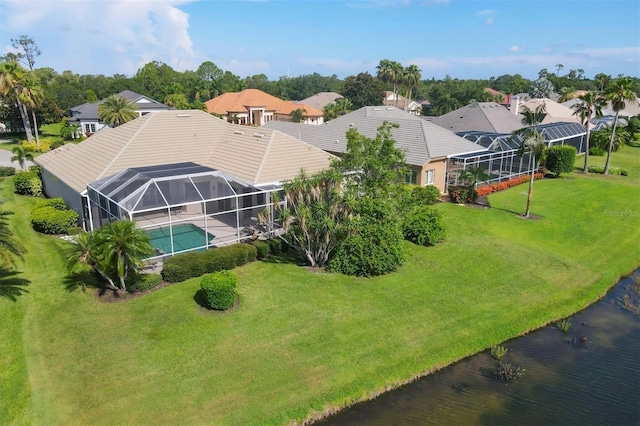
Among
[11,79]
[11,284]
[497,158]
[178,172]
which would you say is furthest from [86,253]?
[11,79]

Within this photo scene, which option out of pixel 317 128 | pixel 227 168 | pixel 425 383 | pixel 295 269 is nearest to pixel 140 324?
pixel 295 269

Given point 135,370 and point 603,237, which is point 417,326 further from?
point 603,237

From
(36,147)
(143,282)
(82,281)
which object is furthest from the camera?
(36,147)

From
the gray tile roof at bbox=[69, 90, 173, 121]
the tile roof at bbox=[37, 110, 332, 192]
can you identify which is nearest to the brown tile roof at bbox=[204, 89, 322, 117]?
the gray tile roof at bbox=[69, 90, 173, 121]

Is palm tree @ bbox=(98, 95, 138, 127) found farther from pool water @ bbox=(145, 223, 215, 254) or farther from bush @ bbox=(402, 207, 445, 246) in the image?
bush @ bbox=(402, 207, 445, 246)

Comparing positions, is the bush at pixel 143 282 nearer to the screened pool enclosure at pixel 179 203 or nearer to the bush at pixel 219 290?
the screened pool enclosure at pixel 179 203

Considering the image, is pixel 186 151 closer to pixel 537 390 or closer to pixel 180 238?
pixel 180 238
